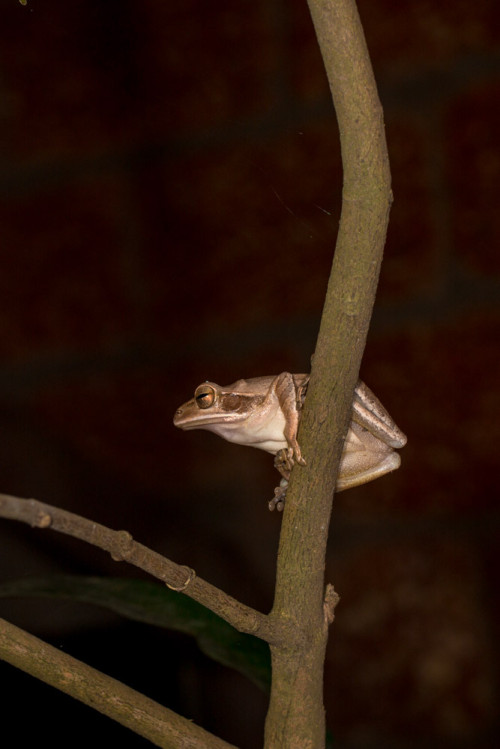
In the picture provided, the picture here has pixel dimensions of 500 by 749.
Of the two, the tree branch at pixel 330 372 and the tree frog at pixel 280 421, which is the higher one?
the tree frog at pixel 280 421

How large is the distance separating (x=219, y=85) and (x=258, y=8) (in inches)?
3.9

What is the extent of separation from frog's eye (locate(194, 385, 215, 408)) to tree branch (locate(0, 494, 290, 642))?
0.62ft

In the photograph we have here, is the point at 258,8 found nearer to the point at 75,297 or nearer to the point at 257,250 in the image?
the point at 257,250

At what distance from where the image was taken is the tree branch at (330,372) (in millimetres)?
265

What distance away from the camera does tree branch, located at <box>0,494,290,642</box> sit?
0.76ft

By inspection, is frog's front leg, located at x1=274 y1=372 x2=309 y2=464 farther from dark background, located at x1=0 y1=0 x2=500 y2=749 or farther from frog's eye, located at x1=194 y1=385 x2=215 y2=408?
dark background, located at x1=0 y1=0 x2=500 y2=749

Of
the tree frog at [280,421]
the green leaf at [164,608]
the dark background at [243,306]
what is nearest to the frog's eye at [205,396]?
the tree frog at [280,421]

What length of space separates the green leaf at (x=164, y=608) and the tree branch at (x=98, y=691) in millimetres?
205

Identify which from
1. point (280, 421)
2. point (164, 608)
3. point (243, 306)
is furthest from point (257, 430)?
point (243, 306)

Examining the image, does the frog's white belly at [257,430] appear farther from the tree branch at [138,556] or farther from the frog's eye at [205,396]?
the tree branch at [138,556]

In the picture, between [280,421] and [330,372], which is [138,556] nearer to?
[330,372]

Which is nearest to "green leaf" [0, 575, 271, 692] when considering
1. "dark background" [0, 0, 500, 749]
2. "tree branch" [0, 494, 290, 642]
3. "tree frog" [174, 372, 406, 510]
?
"tree frog" [174, 372, 406, 510]

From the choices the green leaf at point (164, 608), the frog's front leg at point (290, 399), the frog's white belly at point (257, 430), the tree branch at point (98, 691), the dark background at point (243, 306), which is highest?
the dark background at point (243, 306)

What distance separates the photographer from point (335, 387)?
1.04 ft
